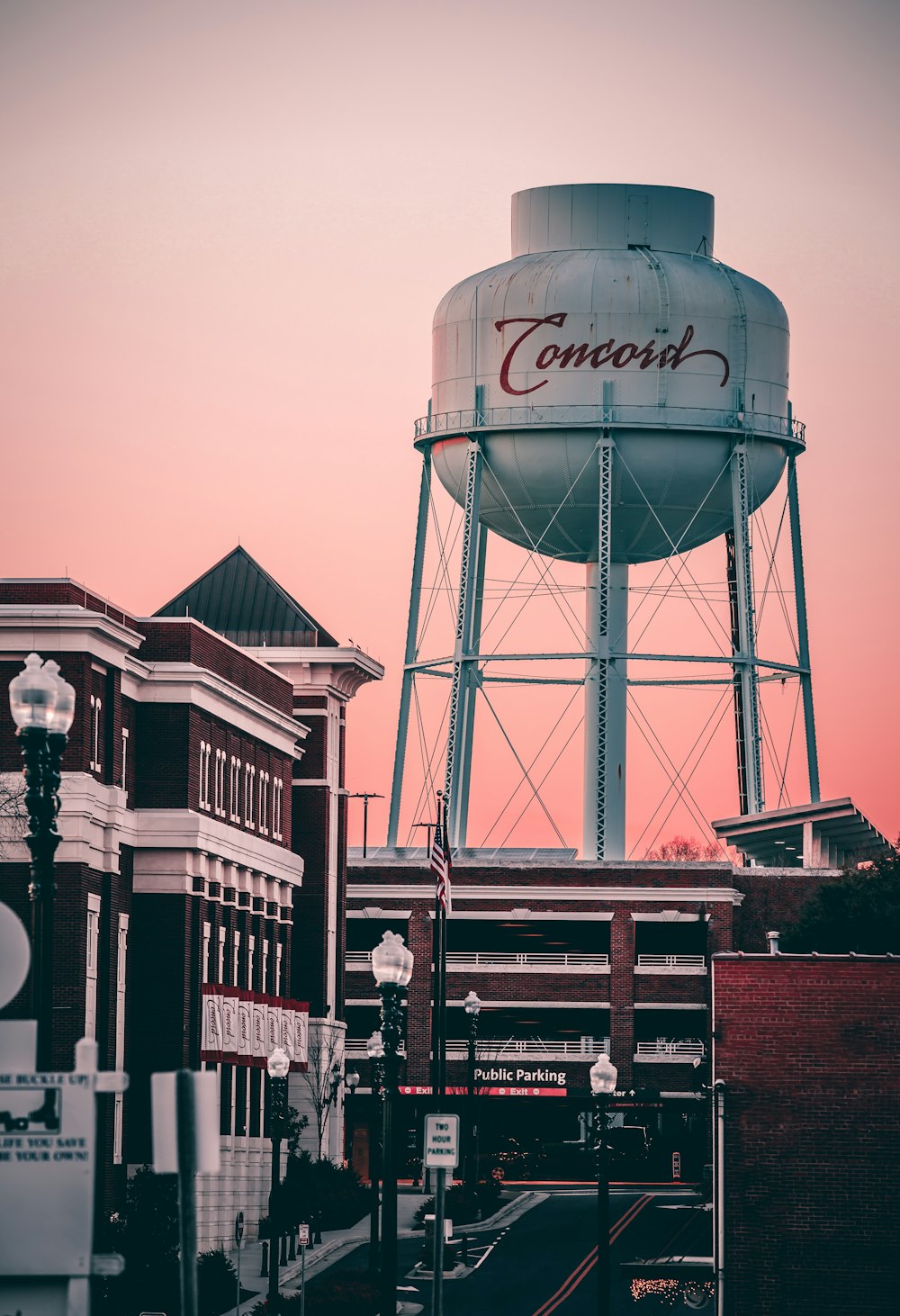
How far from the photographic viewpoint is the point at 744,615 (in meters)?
85.2

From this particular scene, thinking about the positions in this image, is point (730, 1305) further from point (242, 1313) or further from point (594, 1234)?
point (594, 1234)

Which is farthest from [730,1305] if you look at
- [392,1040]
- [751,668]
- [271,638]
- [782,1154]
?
[271,638]

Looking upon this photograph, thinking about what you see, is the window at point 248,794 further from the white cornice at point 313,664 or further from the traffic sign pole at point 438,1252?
the traffic sign pole at point 438,1252

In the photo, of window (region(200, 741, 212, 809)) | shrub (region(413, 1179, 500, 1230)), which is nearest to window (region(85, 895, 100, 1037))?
window (region(200, 741, 212, 809))

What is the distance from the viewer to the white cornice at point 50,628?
61719 mm

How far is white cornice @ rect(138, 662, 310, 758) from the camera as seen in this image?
223 feet

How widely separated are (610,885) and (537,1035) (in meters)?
6.00

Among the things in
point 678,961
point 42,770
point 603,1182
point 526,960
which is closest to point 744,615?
point 678,961

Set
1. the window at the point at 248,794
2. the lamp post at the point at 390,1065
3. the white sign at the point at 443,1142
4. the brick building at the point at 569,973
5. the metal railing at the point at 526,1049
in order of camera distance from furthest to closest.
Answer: the metal railing at the point at 526,1049 < the brick building at the point at 569,973 < the window at the point at 248,794 < the white sign at the point at 443,1142 < the lamp post at the point at 390,1065

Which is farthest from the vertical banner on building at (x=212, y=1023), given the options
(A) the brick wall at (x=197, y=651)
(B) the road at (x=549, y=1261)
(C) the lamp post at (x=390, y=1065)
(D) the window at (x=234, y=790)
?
(C) the lamp post at (x=390, y=1065)

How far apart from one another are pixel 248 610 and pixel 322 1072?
15096 mm

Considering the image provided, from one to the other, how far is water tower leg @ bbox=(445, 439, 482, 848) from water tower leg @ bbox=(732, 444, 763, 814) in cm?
798

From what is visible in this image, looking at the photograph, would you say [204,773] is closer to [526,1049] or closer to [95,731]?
[95,731]

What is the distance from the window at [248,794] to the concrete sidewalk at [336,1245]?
1155cm
